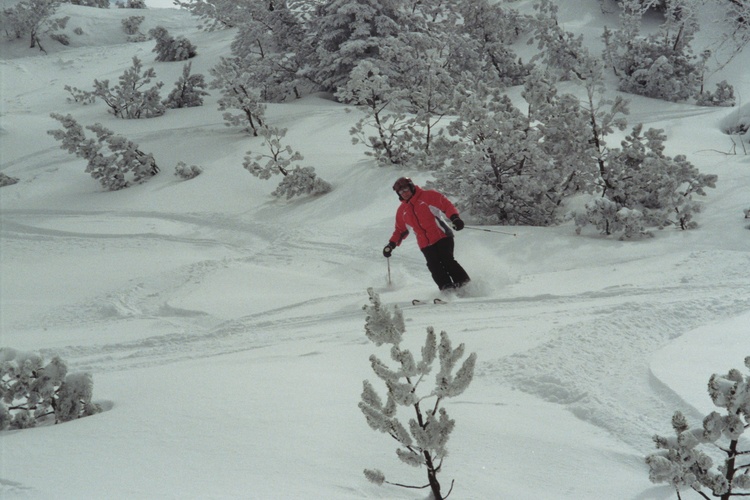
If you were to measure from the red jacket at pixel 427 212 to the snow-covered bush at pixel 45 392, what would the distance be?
161 inches


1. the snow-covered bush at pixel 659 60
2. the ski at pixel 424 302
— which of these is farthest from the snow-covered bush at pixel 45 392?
the snow-covered bush at pixel 659 60

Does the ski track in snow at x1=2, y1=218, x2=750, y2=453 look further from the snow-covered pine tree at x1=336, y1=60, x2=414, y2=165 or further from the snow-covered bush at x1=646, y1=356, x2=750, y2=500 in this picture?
the snow-covered pine tree at x1=336, y1=60, x2=414, y2=165

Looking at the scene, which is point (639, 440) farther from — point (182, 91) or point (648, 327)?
point (182, 91)

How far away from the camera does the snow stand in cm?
284

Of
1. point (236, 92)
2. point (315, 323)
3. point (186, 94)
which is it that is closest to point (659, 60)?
point (236, 92)

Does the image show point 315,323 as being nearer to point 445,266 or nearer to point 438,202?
point 445,266

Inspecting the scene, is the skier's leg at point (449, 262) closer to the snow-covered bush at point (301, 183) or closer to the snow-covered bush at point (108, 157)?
the snow-covered bush at point (301, 183)

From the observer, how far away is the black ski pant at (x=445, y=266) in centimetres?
687

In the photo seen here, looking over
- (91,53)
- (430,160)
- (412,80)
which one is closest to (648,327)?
(430,160)

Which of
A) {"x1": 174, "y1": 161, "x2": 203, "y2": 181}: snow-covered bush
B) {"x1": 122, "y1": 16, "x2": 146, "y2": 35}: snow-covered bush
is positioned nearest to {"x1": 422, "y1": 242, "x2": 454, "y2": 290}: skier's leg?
{"x1": 174, "y1": 161, "x2": 203, "y2": 181}: snow-covered bush

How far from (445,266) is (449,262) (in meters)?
0.08

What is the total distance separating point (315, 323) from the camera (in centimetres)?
629

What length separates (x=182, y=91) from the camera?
54.4 feet

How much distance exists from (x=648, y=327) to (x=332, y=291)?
377cm
